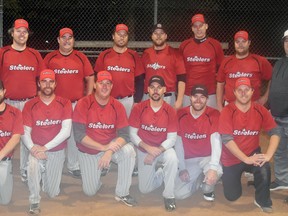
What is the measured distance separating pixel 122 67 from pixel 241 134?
198 centimetres

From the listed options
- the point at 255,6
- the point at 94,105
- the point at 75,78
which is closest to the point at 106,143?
the point at 94,105

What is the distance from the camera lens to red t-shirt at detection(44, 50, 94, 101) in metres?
6.65

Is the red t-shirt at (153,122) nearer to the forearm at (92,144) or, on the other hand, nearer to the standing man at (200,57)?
the forearm at (92,144)

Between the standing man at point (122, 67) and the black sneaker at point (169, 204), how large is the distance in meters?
1.73

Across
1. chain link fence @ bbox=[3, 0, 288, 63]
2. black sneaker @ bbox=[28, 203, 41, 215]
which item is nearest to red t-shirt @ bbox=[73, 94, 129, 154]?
black sneaker @ bbox=[28, 203, 41, 215]

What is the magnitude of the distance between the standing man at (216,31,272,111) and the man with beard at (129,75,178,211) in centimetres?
111

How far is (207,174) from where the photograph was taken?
5.67 metres

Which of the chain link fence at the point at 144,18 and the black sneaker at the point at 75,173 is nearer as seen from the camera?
the black sneaker at the point at 75,173

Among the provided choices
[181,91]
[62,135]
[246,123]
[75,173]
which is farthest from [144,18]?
[246,123]

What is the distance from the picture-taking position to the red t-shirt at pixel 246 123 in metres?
5.71

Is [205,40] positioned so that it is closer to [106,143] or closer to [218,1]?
[106,143]

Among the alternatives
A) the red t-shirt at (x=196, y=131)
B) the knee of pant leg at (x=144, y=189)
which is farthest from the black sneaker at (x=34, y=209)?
the red t-shirt at (x=196, y=131)

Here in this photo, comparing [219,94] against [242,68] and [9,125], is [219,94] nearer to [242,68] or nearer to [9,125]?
[242,68]

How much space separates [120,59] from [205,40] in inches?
50.7
